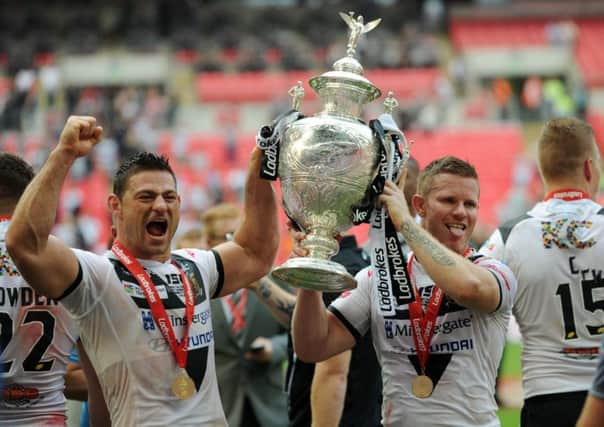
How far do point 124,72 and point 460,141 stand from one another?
38.8ft

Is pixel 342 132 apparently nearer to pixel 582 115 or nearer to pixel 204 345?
pixel 204 345

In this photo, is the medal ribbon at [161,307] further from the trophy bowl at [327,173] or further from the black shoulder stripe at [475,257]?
the black shoulder stripe at [475,257]

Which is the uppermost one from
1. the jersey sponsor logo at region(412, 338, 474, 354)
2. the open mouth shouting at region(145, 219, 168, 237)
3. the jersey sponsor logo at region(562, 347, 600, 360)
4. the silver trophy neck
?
the silver trophy neck

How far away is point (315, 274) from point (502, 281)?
2.41 ft

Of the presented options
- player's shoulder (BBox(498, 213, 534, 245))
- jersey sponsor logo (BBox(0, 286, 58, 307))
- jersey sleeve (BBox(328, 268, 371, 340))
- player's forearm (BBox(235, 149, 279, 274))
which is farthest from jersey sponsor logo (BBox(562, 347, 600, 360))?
jersey sponsor logo (BBox(0, 286, 58, 307))

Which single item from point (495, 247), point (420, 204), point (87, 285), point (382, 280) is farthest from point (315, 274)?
point (495, 247)

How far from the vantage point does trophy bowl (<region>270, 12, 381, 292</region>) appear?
361 centimetres

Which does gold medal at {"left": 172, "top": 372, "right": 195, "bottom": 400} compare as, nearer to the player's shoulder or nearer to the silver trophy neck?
the silver trophy neck

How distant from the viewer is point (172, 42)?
1325 inches

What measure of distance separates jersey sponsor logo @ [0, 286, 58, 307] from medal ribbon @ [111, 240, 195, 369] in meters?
0.43

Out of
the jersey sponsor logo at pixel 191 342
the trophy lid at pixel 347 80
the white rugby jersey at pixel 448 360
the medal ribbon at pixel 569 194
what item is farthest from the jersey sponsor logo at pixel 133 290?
the medal ribbon at pixel 569 194

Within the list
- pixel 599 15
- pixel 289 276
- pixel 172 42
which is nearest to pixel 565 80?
pixel 599 15

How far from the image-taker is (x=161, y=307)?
374 centimetres

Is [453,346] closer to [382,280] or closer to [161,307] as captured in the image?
[382,280]
